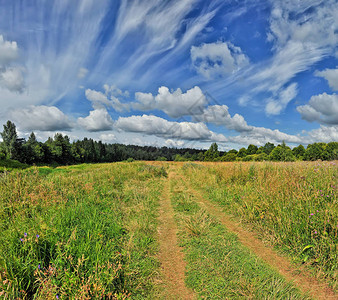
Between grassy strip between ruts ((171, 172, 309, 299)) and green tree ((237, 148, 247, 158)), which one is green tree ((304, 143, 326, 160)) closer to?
green tree ((237, 148, 247, 158))

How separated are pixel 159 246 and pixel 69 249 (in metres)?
2.14

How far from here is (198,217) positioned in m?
5.80

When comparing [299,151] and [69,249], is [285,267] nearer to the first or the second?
[69,249]

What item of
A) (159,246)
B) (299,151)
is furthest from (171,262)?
(299,151)

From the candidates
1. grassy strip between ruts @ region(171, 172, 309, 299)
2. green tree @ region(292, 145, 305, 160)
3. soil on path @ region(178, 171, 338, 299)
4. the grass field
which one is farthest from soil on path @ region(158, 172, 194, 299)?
green tree @ region(292, 145, 305, 160)

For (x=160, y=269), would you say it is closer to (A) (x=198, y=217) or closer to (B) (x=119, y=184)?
(A) (x=198, y=217)

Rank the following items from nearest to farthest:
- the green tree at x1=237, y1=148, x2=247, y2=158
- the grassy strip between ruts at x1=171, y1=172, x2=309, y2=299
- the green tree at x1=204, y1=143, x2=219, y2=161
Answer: the grassy strip between ruts at x1=171, y1=172, x2=309, y2=299
the green tree at x1=204, y1=143, x2=219, y2=161
the green tree at x1=237, y1=148, x2=247, y2=158

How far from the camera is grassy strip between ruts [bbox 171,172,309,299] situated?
2748 mm

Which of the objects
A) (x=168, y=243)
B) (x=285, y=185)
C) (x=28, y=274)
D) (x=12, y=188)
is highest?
(x=285, y=185)

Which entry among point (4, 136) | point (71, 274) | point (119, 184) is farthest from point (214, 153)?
point (4, 136)

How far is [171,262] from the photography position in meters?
3.78

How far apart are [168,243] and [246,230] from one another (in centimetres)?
229

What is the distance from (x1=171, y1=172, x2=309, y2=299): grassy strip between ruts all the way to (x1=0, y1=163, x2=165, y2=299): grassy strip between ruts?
31.8 inches

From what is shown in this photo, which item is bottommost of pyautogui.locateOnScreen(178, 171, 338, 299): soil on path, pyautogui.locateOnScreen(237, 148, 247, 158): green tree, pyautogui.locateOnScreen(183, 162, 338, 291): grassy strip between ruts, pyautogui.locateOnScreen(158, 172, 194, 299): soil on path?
pyautogui.locateOnScreen(158, 172, 194, 299): soil on path
